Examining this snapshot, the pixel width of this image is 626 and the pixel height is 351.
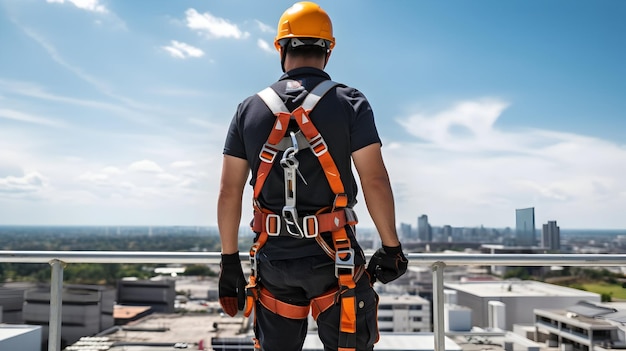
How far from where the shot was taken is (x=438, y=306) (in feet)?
8.13

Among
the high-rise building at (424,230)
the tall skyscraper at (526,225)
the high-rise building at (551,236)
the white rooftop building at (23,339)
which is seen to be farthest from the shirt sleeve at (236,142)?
the high-rise building at (424,230)

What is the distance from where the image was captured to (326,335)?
6.07ft

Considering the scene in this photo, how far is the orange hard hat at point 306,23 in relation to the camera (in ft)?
6.54

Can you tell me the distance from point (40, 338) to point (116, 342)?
0.40 metres

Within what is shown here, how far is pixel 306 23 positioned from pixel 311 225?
2.82 ft

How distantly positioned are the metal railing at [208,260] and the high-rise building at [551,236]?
1418 mm

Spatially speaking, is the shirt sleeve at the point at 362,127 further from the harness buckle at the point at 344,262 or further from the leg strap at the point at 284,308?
the leg strap at the point at 284,308

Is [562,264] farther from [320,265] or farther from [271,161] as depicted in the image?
[271,161]

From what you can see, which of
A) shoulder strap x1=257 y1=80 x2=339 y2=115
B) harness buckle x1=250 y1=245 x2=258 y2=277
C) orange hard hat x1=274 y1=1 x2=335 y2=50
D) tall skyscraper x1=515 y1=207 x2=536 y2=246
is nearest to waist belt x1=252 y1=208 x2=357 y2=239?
harness buckle x1=250 y1=245 x2=258 y2=277

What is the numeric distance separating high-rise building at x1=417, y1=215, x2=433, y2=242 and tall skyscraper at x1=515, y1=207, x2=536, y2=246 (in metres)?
35.2

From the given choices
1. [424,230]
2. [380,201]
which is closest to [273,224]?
[380,201]

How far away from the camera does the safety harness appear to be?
5.82ft

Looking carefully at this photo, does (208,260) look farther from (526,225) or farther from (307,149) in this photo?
(526,225)

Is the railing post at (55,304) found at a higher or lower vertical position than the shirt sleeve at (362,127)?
lower
